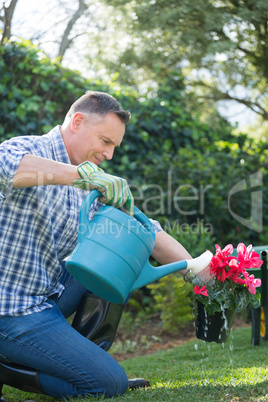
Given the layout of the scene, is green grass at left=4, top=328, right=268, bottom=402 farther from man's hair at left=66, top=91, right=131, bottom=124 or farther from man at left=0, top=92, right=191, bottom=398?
man's hair at left=66, top=91, right=131, bottom=124

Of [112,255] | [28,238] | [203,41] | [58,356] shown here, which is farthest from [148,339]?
[203,41]

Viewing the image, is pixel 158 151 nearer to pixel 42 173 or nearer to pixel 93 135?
pixel 93 135

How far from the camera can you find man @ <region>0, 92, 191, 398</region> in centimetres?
177

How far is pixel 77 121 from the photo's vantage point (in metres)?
2.24

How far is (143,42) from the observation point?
7.34 meters

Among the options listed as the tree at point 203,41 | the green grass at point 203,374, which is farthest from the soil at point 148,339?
the tree at point 203,41

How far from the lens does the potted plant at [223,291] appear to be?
2.18 meters

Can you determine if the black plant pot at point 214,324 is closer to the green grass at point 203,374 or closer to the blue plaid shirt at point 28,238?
the green grass at point 203,374

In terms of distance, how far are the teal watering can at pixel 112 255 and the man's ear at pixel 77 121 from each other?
1.97 ft

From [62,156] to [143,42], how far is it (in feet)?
18.7

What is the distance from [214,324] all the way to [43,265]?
911 mm

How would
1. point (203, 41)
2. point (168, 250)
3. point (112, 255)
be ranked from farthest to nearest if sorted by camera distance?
point (203, 41)
point (168, 250)
point (112, 255)

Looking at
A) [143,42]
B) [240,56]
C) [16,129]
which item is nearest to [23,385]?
[16,129]

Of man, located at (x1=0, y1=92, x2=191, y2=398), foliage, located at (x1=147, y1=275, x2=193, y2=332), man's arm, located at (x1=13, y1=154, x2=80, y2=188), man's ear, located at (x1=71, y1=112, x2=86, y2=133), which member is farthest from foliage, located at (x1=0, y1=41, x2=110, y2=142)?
Result: man's arm, located at (x1=13, y1=154, x2=80, y2=188)
